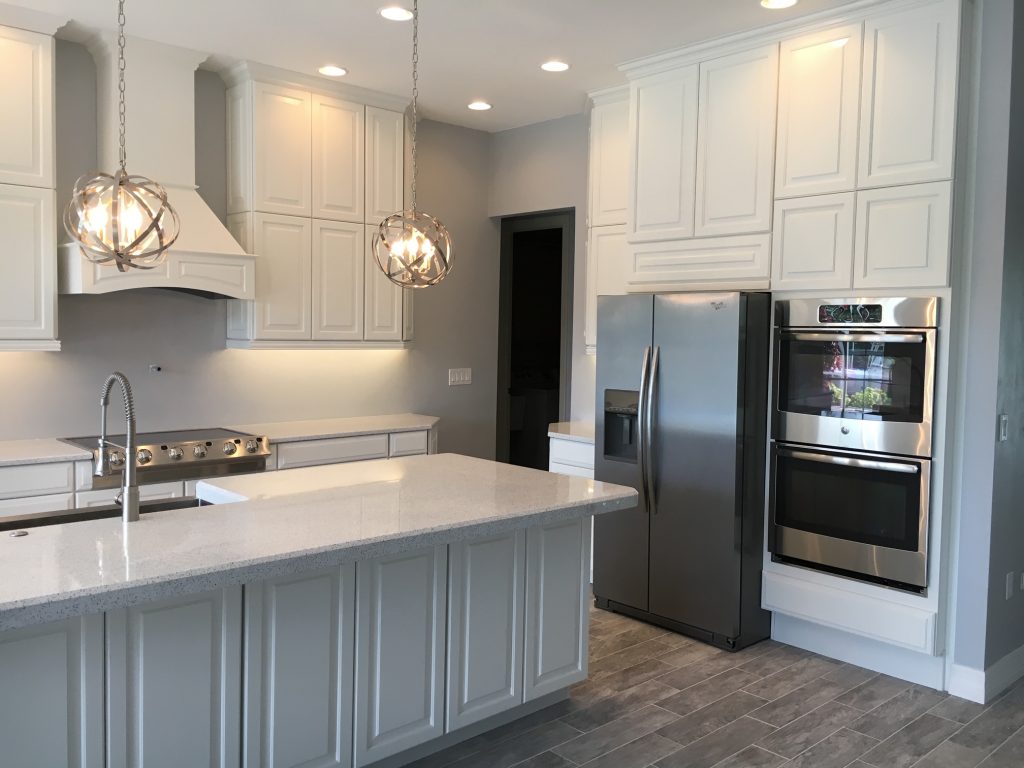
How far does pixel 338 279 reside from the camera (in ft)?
16.4

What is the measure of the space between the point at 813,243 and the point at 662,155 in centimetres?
97

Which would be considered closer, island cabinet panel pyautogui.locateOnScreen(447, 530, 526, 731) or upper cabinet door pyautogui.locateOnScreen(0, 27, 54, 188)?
island cabinet panel pyautogui.locateOnScreen(447, 530, 526, 731)

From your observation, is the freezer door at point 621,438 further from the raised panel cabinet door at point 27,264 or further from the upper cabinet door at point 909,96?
the raised panel cabinet door at point 27,264

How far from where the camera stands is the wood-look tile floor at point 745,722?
2.96 metres

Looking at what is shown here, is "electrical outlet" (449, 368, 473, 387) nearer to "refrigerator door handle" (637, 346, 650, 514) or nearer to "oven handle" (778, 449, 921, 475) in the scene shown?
"refrigerator door handle" (637, 346, 650, 514)

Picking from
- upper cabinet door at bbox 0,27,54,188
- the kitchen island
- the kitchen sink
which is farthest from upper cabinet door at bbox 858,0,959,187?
upper cabinet door at bbox 0,27,54,188

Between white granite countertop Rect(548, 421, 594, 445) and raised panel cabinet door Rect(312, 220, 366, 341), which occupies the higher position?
raised panel cabinet door Rect(312, 220, 366, 341)

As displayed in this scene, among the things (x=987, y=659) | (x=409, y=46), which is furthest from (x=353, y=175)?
(x=987, y=659)

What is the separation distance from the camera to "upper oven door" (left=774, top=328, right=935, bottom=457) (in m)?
3.45

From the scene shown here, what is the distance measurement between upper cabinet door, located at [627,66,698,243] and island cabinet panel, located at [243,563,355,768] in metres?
2.61

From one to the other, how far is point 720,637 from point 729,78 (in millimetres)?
2677

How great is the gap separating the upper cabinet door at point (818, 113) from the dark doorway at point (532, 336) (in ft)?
6.81

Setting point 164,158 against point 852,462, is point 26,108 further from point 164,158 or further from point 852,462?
point 852,462

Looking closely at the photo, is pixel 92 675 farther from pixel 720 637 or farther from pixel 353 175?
pixel 353 175
